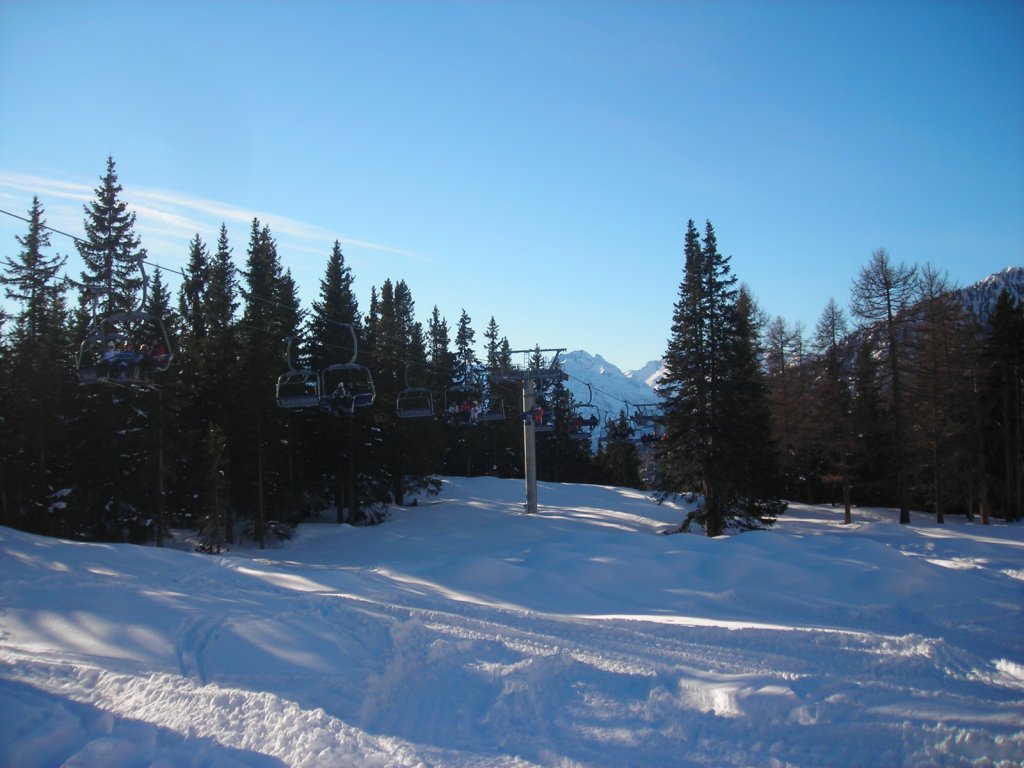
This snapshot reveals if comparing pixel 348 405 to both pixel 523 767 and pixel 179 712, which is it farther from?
pixel 523 767

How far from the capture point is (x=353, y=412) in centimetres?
2688

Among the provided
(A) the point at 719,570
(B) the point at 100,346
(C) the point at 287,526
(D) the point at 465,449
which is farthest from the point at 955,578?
(D) the point at 465,449

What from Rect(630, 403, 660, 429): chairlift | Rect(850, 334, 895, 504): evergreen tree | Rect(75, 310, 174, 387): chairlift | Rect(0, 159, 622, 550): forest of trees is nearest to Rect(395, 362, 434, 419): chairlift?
Rect(0, 159, 622, 550): forest of trees

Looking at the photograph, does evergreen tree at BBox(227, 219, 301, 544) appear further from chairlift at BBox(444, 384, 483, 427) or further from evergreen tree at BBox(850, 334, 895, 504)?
evergreen tree at BBox(850, 334, 895, 504)

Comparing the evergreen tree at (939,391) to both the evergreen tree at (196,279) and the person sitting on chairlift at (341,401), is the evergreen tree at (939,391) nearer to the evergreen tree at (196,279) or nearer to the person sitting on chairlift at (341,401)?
the person sitting on chairlift at (341,401)

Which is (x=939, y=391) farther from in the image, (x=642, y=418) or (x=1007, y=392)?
(x=642, y=418)

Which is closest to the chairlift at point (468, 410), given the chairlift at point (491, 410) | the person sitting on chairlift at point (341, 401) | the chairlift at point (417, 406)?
the chairlift at point (491, 410)

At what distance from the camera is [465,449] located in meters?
74.3

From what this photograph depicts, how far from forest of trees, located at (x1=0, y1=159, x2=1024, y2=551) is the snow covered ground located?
9869mm

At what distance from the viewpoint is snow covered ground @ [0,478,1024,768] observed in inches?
305

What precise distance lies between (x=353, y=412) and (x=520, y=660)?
17.2 metres

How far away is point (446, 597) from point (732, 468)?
20.3m

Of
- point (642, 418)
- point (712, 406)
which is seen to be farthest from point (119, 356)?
point (712, 406)

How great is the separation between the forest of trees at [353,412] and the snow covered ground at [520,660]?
987cm
